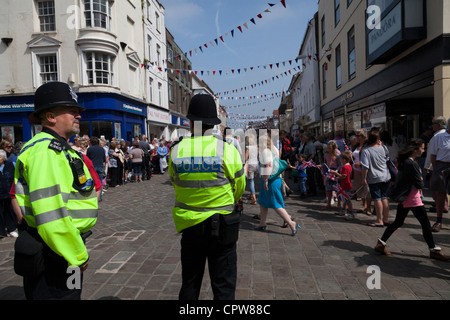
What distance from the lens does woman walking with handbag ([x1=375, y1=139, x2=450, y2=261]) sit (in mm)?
3801

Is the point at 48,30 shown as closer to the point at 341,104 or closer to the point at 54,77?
the point at 54,77

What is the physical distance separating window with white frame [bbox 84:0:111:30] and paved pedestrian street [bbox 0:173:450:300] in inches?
607

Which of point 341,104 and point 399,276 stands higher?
point 341,104

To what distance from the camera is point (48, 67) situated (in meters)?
17.0

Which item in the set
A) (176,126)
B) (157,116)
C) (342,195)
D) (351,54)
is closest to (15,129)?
(157,116)

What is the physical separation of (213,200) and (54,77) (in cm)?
1886

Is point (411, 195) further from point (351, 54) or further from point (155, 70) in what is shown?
point (155, 70)

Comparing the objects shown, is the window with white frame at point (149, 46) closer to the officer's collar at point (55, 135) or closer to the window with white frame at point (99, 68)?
the window with white frame at point (99, 68)

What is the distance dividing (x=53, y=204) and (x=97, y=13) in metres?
19.1

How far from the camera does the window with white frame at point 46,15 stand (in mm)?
16750
